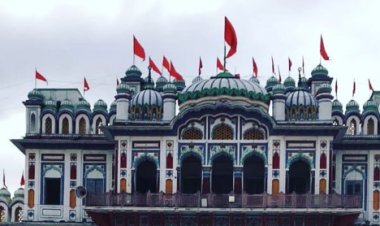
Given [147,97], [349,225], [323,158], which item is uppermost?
[147,97]

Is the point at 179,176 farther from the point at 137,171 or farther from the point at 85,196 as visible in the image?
the point at 85,196

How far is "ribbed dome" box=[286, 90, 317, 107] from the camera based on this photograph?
47812mm

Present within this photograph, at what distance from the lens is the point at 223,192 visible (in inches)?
1884

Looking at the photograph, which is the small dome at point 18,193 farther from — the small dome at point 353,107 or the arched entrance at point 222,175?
the small dome at point 353,107

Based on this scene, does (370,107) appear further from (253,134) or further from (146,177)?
(146,177)

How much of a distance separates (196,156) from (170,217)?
3.51 metres

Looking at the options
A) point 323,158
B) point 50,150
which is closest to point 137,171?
point 50,150

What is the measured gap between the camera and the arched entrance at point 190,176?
158 ft

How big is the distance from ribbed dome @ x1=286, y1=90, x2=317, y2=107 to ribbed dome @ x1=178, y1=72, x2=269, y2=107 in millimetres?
1256

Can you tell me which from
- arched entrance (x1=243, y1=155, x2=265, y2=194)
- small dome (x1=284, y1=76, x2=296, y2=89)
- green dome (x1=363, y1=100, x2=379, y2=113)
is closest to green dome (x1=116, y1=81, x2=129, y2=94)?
arched entrance (x1=243, y1=155, x2=265, y2=194)

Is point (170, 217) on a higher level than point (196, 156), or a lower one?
lower

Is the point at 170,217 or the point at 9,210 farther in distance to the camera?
the point at 9,210

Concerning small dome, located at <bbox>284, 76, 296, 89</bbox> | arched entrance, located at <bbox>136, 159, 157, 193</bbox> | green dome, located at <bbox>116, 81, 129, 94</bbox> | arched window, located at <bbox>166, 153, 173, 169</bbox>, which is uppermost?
small dome, located at <bbox>284, 76, 296, 89</bbox>

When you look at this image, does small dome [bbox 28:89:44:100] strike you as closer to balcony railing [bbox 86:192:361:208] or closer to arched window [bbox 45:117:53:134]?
arched window [bbox 45:117:53:134]
